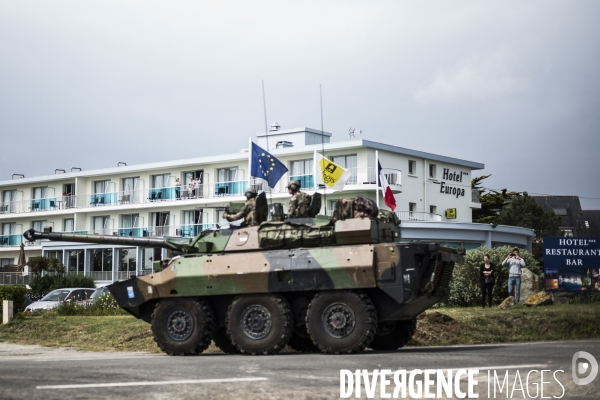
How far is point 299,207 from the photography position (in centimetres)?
1741

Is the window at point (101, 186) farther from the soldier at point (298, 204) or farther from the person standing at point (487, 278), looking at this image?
the soldier at point (298, 204)

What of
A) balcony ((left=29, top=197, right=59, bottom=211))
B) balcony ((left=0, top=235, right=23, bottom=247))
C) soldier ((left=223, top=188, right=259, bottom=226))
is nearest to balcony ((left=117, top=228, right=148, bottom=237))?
balcony ((left=29, top=197, right=59, bottom=211))

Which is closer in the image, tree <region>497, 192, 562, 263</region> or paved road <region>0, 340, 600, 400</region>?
paved road <region>0, 340, 600, 400</region>

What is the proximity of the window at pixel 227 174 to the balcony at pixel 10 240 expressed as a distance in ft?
60.1

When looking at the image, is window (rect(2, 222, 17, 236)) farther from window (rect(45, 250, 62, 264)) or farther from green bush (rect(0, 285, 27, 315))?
green bush (rect(0, 285, 27, 315))

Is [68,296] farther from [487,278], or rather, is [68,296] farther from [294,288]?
[294,288]

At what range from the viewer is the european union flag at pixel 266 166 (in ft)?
100

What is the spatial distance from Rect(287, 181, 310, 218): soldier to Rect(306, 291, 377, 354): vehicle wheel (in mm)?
1873

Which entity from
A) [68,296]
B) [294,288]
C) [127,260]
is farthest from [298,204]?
[127,260]

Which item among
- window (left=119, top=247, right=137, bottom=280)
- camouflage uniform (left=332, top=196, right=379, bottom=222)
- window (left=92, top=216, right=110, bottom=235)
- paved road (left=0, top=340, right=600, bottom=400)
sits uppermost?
window (left=92, top=216, right=110, bottom=235)

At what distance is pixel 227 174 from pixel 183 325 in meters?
39.4

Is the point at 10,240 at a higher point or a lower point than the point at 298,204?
higher

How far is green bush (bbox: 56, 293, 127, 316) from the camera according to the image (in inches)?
1118

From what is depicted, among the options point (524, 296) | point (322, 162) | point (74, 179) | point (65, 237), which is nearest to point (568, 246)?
point (524, 296)
